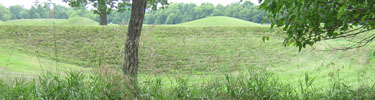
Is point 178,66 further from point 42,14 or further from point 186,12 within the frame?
point 186,12

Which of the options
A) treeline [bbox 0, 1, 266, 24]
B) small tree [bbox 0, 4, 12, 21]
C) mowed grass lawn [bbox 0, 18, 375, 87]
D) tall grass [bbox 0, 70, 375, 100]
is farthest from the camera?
treeline [bbox 0, 1, 266, 24]

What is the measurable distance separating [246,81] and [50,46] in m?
14.3

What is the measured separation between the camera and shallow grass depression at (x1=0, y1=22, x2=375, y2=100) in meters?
4.15

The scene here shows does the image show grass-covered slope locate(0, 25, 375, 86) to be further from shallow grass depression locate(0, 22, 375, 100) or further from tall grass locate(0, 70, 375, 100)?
tall grass locate(0, 70, 375, 100)

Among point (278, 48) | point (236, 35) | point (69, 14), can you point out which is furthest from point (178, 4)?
point (278, 48)

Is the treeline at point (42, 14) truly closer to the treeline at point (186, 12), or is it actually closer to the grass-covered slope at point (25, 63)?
the treeline at point (186, 12)

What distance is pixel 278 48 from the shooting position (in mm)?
17250

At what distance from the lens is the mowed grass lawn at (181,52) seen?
12.0 metres

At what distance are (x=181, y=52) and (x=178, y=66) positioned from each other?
3.21 metres

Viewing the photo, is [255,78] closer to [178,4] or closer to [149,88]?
[149,88]

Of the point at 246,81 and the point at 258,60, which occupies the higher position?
the point at 246,81

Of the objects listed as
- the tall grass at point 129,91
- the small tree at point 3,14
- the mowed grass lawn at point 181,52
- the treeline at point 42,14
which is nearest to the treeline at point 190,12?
the treeline at point 42,14

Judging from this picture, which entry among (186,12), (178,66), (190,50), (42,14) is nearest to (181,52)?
(190,50)

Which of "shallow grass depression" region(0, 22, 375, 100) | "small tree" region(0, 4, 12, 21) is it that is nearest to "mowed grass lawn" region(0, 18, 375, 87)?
"shallow grass depression" region(0, 22, 375, 100)
